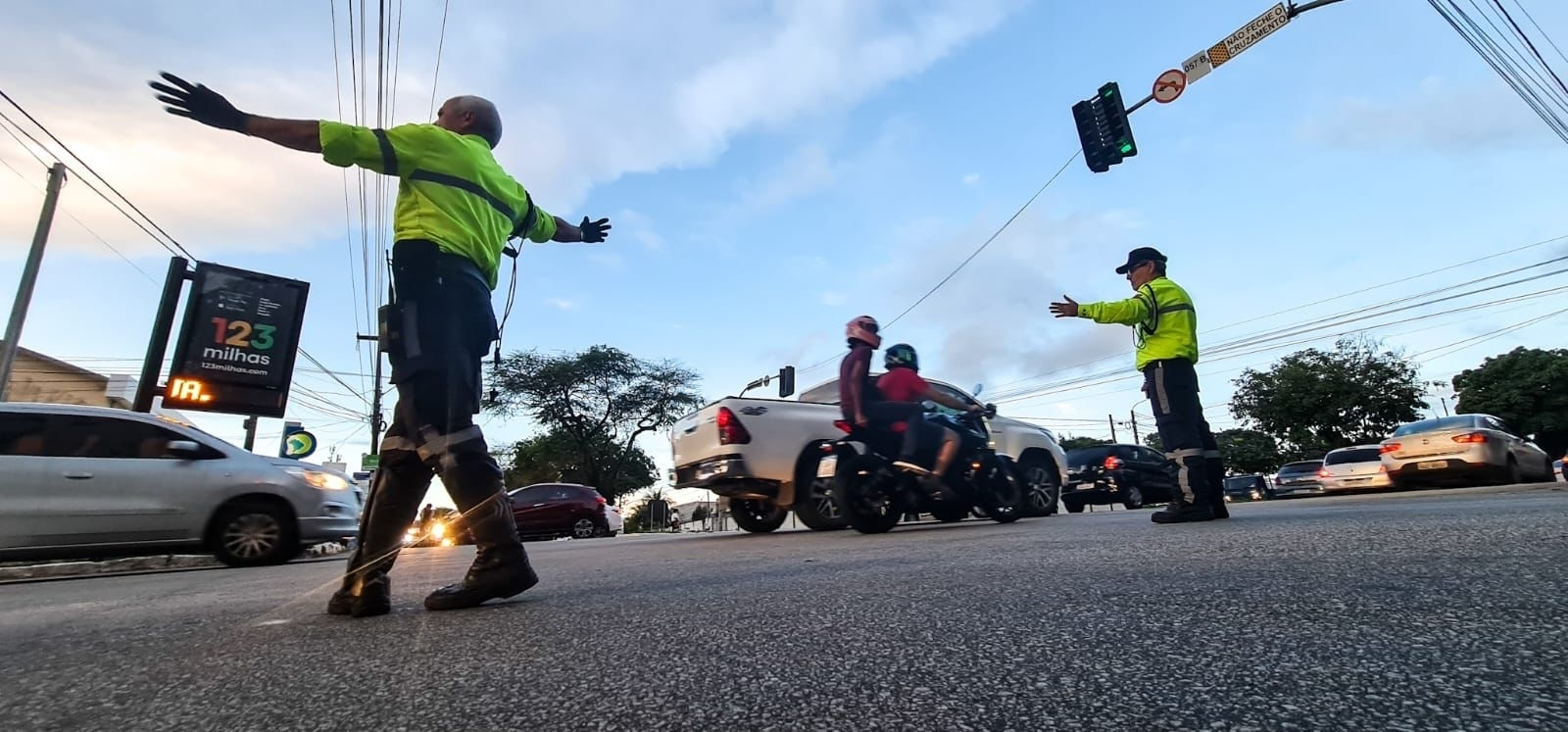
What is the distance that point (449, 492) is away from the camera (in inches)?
95.6

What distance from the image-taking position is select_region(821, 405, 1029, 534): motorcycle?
627 centimetres

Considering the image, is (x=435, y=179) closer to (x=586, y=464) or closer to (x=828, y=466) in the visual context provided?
(x=828, y=466)

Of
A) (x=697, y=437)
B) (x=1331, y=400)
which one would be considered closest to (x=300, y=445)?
(x=697, y=437)

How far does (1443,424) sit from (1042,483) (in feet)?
26.3

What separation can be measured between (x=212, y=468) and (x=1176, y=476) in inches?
328

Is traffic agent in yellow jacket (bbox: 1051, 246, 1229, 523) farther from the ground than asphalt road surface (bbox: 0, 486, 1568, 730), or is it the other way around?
traffic agent in yellow jacket (bbox: 1051, 246, 1229, 523)

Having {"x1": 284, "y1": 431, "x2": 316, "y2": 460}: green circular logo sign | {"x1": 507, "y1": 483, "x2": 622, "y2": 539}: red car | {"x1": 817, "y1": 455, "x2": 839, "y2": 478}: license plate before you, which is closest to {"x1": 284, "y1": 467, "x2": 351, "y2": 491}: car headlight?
{"x1": 817, "y1": 455, "x2": 839, "y2": 478}: license plate

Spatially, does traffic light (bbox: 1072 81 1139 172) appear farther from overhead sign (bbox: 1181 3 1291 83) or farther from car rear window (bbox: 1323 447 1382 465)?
car rear window (bbox: 1323 447 1382 465)

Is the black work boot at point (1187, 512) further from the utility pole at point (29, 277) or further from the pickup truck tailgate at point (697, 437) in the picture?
the utility pole at point (29, 277)

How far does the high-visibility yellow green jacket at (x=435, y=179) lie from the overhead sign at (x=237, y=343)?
523 inches

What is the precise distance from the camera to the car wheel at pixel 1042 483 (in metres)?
8.87

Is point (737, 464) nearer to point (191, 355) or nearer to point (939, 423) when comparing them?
point (939, 423)

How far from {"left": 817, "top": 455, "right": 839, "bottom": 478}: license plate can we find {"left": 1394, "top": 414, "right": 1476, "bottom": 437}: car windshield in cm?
1141

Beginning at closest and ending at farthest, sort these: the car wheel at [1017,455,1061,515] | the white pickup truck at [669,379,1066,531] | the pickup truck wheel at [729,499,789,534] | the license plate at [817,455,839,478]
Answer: the license plate at [817,455,839,478] < the white pickup truck at [669,379,1066,531] < the pickup truck wheel at [729,499,789,534] < the car wheel at [1017,455,1061,515]
